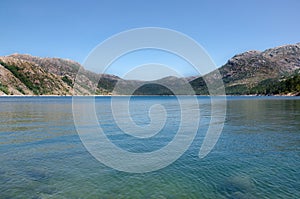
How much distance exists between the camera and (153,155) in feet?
89.9

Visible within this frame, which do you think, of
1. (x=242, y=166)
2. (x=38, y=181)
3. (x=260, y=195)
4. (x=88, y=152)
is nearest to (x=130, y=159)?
(x=88, y=152)

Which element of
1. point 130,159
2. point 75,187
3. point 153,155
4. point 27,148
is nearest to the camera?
point 75,187

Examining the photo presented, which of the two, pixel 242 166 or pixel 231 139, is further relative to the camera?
pixel 231 139

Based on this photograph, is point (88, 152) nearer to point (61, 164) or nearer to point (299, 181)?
point (61, 164)

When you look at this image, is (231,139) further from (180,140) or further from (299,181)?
(299,181)

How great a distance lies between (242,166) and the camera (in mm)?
22719

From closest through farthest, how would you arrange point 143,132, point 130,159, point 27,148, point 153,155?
point 130,159, point 153,155, point 27,148, point 143,132

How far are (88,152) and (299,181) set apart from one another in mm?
22004

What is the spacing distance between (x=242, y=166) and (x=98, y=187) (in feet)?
45.6

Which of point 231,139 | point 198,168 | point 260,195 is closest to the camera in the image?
point 260,195

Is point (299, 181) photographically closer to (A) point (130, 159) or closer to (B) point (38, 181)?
(A) point (130, 159)

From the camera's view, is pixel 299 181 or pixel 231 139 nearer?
pixel 299 181

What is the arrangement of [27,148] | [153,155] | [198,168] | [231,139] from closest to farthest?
[198,168]
[153,155]
[27,148]
[231,139]

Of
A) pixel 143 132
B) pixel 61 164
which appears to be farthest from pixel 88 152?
pixel 143 132
